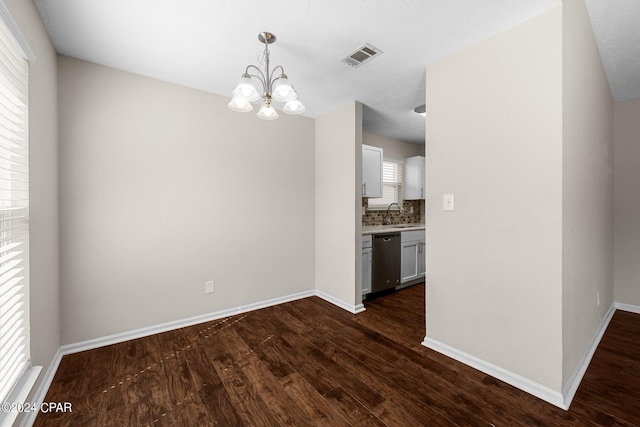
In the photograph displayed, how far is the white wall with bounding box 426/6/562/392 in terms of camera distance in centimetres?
171

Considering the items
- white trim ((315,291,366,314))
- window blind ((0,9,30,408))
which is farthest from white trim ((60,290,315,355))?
window blind ((0,9,30,408))

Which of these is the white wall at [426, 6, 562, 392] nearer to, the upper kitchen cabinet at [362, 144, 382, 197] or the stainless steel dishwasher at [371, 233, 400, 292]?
the stainless steel dishwasher at [371, 233, 400, 292]

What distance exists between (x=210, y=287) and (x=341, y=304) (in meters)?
1.57

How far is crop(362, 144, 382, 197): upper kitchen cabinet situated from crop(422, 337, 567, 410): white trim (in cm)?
222

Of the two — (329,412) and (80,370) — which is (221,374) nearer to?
(329,412)

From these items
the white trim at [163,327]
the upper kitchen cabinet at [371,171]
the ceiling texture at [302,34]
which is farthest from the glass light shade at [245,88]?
the upper kitchen cabinet at [371,171]

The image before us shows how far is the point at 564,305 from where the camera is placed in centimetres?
170

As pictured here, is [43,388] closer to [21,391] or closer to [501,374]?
[21,391]

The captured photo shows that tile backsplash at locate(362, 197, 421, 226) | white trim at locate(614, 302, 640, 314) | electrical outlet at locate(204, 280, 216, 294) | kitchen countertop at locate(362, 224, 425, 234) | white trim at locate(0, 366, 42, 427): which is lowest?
white trim at locate(614, 302, 640, 314)

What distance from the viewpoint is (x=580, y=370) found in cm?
196

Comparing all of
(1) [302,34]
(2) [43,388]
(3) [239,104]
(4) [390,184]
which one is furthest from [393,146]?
(2) [43,388]

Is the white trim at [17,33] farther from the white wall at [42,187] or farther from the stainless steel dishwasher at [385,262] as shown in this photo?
the stainless steel dishwasher at [385,262]

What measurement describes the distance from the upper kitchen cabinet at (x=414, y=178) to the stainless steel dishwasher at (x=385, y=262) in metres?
1.40

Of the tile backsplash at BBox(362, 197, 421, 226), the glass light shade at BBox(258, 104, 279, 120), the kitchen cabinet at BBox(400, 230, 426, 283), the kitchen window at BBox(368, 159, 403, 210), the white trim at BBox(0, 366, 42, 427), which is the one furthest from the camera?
the kitchen window at BBox(368, 159, 403, 210)
